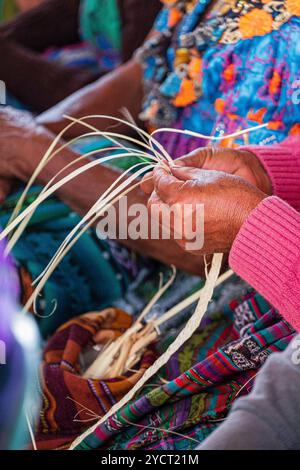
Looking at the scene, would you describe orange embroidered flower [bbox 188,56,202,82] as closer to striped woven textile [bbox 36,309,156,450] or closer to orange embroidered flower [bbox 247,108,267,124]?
orange embroidered flower [bbox 247,108,267,124]

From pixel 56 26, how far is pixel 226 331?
153cm

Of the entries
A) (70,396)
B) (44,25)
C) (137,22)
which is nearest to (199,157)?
(70,396)

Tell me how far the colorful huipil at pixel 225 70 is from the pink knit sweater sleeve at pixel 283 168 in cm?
11

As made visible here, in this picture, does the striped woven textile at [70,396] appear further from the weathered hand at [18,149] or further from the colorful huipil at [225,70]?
the colorful huipil at [225,70]

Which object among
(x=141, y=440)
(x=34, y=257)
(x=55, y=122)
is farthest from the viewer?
(x=55, y=122)

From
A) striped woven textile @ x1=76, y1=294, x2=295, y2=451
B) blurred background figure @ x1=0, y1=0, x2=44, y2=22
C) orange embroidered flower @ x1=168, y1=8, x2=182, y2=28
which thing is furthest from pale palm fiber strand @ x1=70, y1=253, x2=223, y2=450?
blurred background figure @ x1=0, y1=0, x2=44, y2=22

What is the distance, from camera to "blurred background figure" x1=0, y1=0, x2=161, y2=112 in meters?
1.92

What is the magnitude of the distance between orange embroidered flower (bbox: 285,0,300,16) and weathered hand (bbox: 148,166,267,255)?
1.39 feet

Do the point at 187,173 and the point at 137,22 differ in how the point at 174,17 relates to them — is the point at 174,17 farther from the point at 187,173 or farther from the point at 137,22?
the point at 187,173

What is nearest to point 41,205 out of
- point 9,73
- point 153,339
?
point 153,339

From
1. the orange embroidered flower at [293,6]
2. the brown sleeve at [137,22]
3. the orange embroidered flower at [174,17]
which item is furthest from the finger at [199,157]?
the brown sleeve at [137,22]

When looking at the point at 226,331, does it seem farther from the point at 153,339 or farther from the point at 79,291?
the point at 79,291

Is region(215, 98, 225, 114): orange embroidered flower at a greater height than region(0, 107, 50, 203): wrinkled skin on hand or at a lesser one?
greater

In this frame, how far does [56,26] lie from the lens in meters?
2.21
